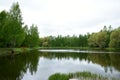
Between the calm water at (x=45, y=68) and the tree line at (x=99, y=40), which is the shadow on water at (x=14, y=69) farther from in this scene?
the tree line at (x=99, y=40)

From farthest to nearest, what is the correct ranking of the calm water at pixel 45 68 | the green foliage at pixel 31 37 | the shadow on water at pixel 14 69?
the green foliage at pixel 31 37, the calm water at pixel 45 68, the shadow on water at pixel 14 69

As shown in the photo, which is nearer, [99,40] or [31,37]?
[31,37]

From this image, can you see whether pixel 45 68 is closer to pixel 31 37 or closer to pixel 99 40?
pixel 31 37

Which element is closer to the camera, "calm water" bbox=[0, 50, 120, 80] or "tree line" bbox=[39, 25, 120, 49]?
Answer: "calm water" bbox=[0, 50, 120, 80]

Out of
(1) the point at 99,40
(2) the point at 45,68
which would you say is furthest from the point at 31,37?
(2) the point at 45,68

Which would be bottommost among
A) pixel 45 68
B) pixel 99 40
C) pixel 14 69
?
pixel 45 68

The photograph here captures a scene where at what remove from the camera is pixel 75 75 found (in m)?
20.5

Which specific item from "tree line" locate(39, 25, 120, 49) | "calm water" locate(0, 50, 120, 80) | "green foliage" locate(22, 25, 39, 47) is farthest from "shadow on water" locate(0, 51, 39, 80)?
"tree line" locate(39, 25, 120, 49)

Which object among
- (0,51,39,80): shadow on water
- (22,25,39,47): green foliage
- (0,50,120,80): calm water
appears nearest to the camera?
(0,51,39,80): shadow on water

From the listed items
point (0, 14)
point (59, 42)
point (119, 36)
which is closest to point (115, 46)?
point (119, 36)

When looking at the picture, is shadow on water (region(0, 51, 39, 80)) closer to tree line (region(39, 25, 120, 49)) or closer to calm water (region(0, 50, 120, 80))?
calm water (region(0, 50, 120, 80))

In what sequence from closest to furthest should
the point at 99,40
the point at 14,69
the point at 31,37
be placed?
the point at 14,69, the point at 31,37, the point at 99,40

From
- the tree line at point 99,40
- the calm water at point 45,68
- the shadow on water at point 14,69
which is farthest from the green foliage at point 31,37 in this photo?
the shadow on water at point 14,69

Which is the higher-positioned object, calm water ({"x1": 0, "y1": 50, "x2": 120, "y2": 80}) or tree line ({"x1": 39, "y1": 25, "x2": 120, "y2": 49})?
tree line ({"x1": 39, "y1": 25, "x2": 120, "y2": 49})
